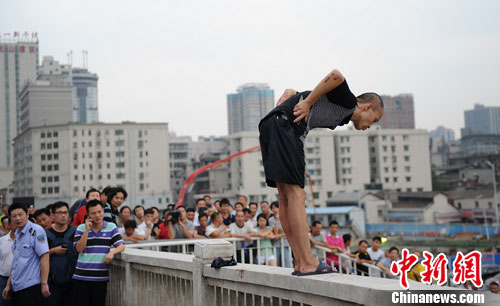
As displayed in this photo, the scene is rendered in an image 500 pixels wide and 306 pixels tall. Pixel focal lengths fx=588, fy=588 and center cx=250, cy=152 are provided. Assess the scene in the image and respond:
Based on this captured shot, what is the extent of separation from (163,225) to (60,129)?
84.6m

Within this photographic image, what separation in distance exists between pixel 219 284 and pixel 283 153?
4.30 ft

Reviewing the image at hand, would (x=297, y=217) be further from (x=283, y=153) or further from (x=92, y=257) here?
(x=92, y=257)

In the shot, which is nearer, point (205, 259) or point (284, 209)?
point (284, 209)

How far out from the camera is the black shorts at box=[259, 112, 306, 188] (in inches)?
157

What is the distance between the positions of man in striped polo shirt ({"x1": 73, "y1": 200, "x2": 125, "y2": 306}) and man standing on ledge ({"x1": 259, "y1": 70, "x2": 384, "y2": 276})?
3028mm

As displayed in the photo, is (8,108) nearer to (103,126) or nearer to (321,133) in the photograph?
(103,126)

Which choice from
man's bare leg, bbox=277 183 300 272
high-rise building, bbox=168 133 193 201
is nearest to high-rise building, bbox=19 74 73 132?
high-rise building, bbox=168 133 193 201

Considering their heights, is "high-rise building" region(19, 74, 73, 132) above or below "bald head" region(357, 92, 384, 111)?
above

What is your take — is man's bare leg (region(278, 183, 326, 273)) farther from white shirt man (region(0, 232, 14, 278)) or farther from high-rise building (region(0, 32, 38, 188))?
high-rise building (region(0, 32, 38, 188))

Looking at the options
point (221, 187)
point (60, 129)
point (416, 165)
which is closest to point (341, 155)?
point (416, 165)

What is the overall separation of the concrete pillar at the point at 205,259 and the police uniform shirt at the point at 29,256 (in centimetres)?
231

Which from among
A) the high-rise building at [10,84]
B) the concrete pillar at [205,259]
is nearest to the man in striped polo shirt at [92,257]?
the concrete pillar at [205,259]

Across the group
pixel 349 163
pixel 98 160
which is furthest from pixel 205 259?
pixel 349 163

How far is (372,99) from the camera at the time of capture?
4.26m
